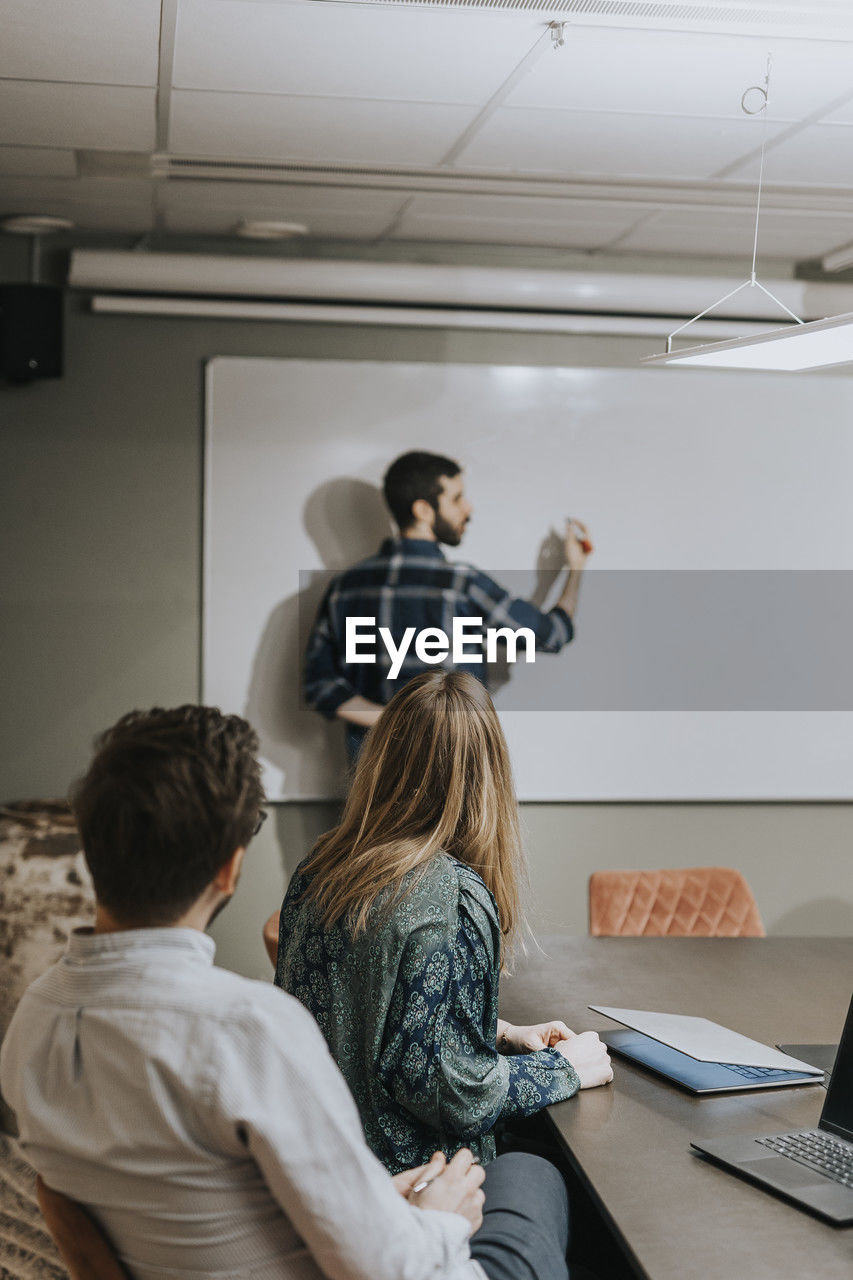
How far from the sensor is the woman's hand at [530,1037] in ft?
6.93

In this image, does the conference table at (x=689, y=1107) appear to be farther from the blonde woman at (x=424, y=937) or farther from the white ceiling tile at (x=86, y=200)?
the white ceiling tile at (x=86, y=200)

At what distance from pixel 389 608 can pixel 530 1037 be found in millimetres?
2434

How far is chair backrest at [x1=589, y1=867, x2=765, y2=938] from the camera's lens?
3320 mm

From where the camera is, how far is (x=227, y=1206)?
47.1 inches

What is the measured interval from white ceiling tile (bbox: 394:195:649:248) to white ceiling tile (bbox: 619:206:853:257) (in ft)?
0.43

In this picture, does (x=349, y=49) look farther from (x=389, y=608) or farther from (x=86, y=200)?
(x=389, y=608)

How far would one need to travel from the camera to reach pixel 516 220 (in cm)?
→ 420

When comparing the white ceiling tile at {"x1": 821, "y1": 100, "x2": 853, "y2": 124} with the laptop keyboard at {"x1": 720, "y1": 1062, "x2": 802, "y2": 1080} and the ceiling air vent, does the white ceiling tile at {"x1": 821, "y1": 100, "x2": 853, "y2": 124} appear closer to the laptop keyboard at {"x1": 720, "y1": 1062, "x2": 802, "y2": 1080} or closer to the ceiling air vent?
the ceiling air vent

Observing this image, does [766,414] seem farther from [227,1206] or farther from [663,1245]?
[227,1206]

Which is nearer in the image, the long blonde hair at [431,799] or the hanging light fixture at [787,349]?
the long blonde hair at [431,799]

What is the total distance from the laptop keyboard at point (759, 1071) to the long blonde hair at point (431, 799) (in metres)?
0.45

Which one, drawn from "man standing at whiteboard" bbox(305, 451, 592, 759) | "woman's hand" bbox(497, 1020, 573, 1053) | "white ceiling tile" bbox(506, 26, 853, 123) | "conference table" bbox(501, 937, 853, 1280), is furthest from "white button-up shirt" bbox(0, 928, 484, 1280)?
"man standing at whiteboard" bbox(305, 451, 592, 759)

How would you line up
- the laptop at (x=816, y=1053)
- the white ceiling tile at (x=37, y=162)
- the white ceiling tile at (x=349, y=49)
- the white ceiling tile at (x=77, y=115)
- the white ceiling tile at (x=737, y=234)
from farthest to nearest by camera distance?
1. the white ceiling tile at (x=737, y=234)
2. the white ceiling tile at (x=37, y=162)
3. the white ceiling tile at (x=77, y=115)
4. the white ceiling tile at (x=349, y=49)
5. the laptop at (x=816, y=1053)

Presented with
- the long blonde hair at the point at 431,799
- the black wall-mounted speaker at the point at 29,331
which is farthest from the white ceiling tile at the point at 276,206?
the long blonde hair at the point at 431,799
